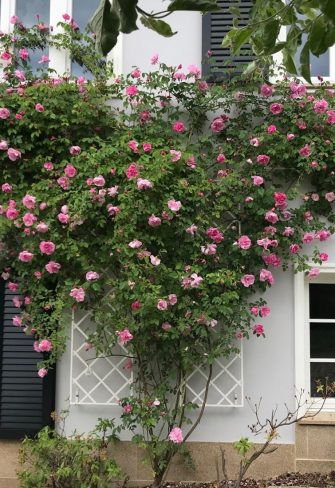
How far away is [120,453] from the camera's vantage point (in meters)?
5.32

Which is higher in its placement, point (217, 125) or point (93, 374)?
point (217, 125)

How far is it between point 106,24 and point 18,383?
15.0ft

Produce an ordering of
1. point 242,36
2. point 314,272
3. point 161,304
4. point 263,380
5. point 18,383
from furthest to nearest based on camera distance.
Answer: point 18,383 → point 263,380 → point 314,272 → point 161,304 → point 242,36

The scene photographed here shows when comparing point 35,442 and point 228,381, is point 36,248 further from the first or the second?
point 228,381

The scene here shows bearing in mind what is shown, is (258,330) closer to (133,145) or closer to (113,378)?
(113,378)

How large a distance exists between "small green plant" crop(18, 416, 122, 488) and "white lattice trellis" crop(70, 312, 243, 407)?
1.01 feet

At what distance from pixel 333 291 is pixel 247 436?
148cm

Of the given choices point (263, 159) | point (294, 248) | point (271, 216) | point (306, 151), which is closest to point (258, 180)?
point (263, 159)

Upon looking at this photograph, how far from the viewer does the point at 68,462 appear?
4848 millimetres

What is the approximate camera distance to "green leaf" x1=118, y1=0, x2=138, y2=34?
140 cm

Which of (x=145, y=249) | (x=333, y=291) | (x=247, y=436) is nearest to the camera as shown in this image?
(x=145, y=249)

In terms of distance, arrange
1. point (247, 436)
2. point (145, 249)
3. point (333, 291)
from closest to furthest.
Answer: point (145, 249) < point (247, 436) < point (333, 291)

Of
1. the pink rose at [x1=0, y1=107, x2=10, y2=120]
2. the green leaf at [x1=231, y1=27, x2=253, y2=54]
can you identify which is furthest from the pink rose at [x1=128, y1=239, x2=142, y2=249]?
the green leaf at [x1=231, y1=27, x2=253, y2=54]

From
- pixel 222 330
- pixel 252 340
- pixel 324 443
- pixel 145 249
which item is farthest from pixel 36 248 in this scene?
pixel 324 443
